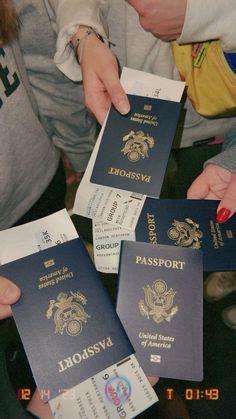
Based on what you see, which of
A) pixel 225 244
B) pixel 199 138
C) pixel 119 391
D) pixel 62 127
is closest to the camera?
pixel 119 391

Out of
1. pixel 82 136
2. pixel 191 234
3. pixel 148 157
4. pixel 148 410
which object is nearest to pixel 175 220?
pixel 191 234

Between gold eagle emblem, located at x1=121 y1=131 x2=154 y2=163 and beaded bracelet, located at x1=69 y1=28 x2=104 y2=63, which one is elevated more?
beaded bracelet, located at x1=69 y1=28 x2=104 y2=63

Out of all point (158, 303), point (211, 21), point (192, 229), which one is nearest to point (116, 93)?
point (211, 21)

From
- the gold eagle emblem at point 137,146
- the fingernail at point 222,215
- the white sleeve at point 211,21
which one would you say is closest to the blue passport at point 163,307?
the fingernail at point 222,215

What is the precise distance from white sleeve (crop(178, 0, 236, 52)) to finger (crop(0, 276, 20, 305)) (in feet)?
2.07

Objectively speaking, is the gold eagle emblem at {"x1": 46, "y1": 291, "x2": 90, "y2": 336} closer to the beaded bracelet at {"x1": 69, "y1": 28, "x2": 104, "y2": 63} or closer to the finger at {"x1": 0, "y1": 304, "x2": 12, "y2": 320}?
the finger at {"x1": 0, "y1": 304, "x2": 12, "y2": 320}

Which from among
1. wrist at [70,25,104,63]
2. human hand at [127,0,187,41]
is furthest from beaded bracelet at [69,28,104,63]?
human hand at [127,0,187,41]

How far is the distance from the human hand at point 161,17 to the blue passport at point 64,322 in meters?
0.54

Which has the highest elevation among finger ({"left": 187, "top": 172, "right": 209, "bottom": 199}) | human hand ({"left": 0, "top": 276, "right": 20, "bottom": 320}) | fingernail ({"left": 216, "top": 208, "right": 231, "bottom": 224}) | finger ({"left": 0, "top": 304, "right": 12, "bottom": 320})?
human hand ({"left": 0, "top": 276, "right": 20, "bottom": 320})

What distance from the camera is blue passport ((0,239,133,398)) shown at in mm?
799

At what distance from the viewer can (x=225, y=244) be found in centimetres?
90

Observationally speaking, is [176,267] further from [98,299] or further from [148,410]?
[148,410]

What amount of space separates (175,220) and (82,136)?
1.82ft

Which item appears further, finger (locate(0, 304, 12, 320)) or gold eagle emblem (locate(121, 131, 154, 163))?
gold eagle emblem (locate(121, 131, 154, 163))
